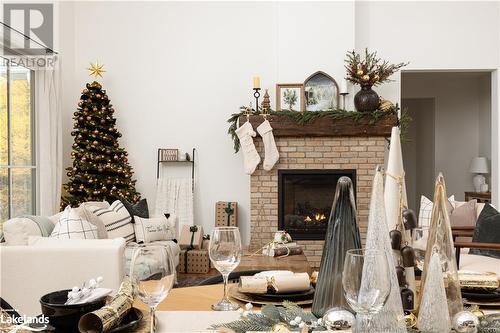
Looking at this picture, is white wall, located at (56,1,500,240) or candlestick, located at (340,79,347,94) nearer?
candlestick, located at (340,79,347,94)

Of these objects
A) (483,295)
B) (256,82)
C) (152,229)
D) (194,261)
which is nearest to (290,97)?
(256,82)

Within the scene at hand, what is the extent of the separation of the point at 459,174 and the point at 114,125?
5.42 m

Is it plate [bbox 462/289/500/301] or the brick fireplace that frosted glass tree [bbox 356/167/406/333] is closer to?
plate [bbox 462/289/500/301]

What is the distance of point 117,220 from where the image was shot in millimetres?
4391

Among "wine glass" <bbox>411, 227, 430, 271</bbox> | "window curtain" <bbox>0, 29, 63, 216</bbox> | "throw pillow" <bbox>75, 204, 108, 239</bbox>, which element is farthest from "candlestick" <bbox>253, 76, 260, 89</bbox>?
"wine glass" <bbox>411, 227, 430, 271</bbox>

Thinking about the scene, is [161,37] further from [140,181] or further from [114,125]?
[140,181]

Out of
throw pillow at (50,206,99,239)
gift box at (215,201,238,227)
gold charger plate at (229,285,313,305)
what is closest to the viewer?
gold charger plate at (229,285,313,305)

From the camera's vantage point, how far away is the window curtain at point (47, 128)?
5328 millimetres

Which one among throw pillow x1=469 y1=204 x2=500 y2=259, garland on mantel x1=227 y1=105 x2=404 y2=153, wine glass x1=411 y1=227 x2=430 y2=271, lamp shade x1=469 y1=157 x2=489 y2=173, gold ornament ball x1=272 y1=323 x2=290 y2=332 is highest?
garland on mantel x1=227 y1=105 x2=404 y2=153

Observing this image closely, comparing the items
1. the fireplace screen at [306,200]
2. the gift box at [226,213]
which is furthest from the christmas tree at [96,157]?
the fireplace screen at [306,200]

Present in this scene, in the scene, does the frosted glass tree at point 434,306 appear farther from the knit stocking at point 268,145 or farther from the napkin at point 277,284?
the knit stocking at point 268,145

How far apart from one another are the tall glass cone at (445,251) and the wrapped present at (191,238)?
4640mm

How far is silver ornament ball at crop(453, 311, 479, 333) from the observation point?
0.93 m

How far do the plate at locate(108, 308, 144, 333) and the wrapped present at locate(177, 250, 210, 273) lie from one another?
4.21 m
